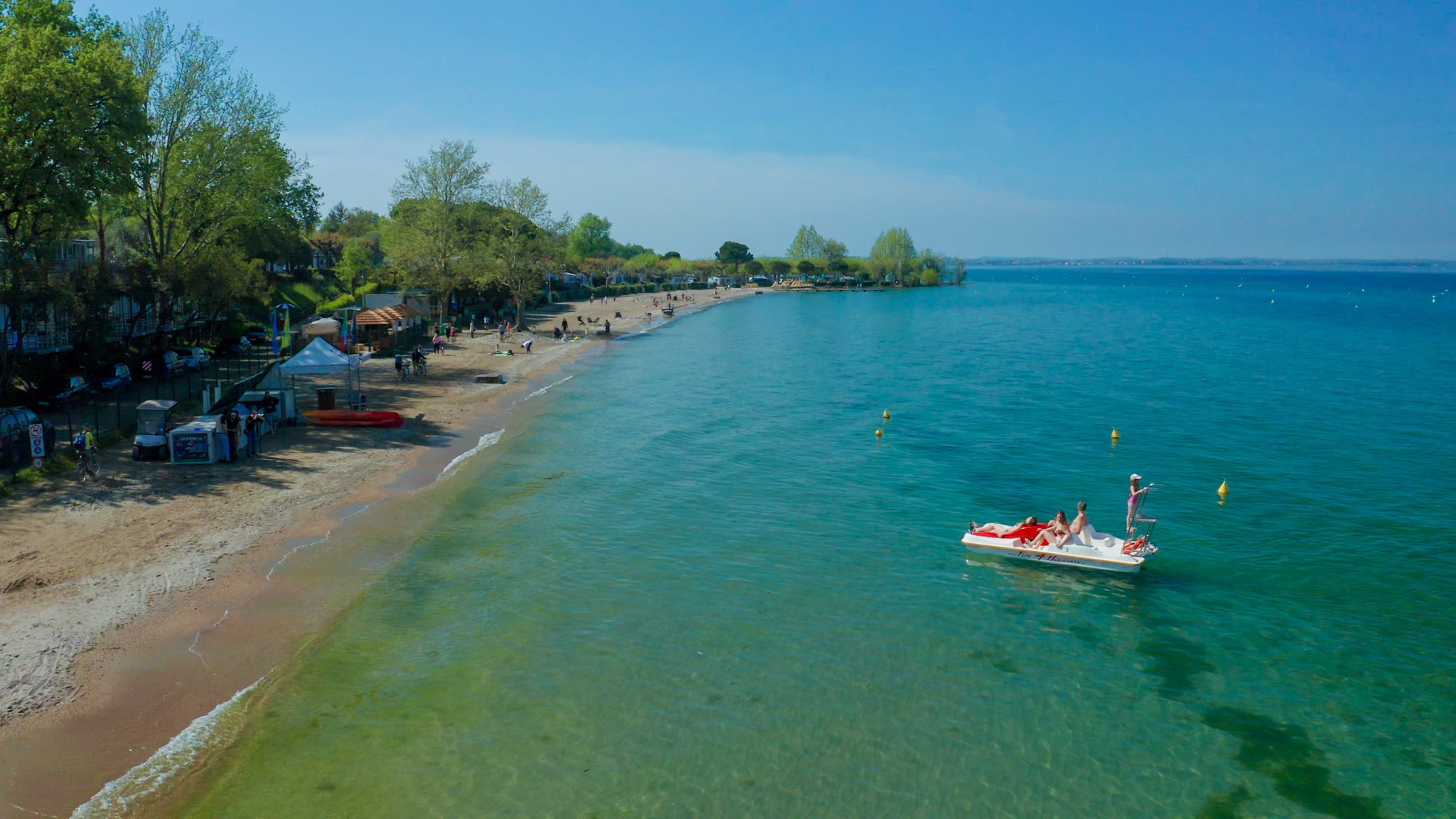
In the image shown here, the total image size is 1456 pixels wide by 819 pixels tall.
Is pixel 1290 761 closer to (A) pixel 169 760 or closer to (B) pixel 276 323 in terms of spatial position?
(A) pixel 169 760

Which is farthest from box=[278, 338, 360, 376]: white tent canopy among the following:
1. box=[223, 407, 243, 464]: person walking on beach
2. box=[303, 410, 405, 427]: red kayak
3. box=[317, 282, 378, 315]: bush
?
box=[317, 282, 378, 315]: bush

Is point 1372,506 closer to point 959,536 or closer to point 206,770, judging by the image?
point 959,536

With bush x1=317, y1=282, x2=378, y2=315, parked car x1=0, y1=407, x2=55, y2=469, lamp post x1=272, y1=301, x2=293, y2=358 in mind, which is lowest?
parked car x1=0, y1=407, x2=55, y2=469

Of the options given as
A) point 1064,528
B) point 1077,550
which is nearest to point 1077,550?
point 1077,550

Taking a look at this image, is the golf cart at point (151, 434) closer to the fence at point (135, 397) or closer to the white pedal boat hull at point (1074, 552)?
the fence at point (135, 397)

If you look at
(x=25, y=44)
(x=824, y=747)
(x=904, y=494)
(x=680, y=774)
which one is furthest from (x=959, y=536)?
(x=25, y=44)

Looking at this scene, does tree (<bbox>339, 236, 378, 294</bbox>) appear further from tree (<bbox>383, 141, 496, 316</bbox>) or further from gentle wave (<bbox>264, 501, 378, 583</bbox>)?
gentle wave (<bbox>264, 501, 378, 583</bbox>)
